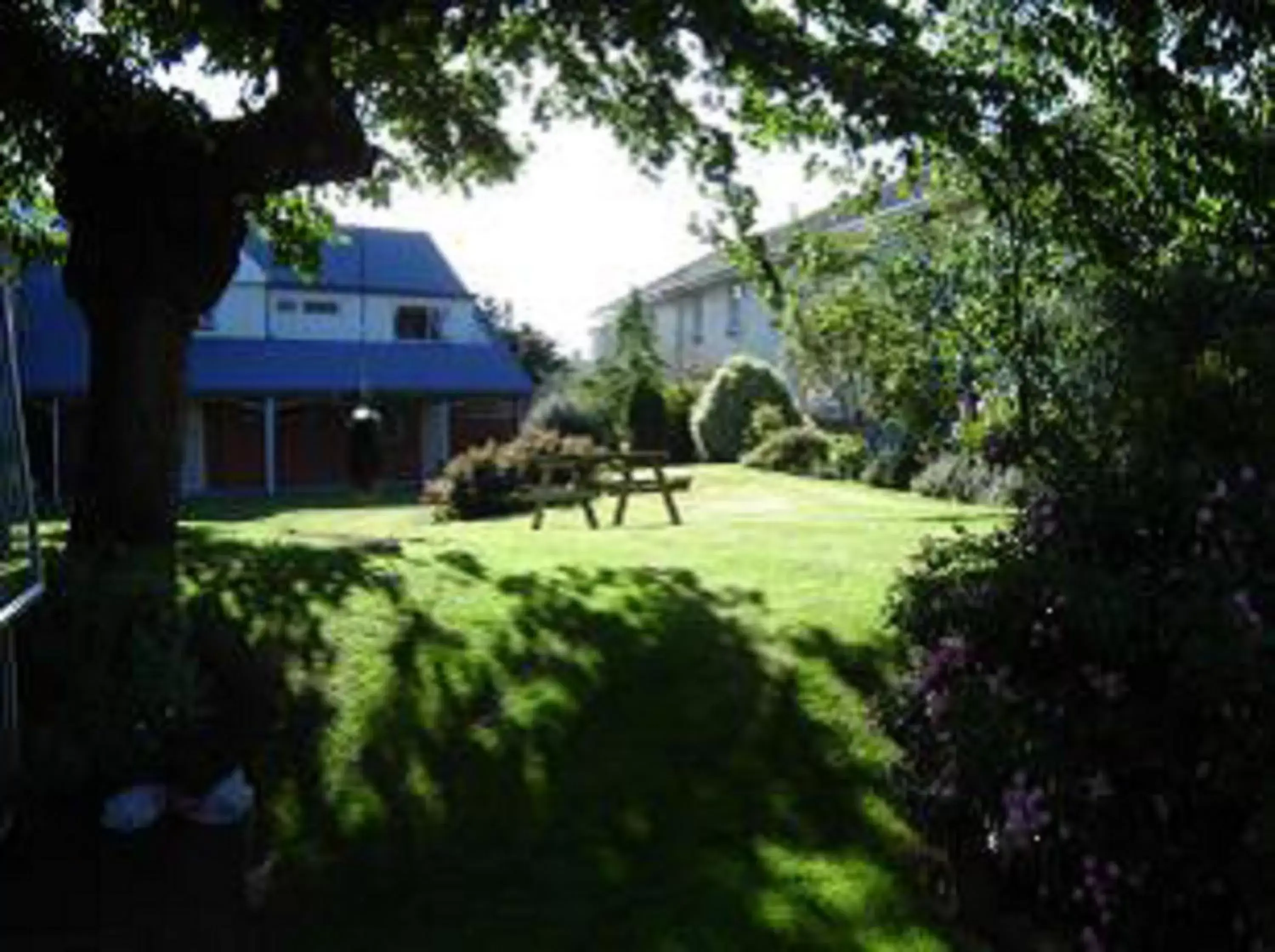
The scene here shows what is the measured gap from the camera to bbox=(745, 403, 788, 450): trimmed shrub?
35344mm

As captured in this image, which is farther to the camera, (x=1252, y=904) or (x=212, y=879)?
(x=212, y=879)

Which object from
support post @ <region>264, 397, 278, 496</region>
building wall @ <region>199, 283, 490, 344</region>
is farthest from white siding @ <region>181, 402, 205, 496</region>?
building wall @ <region>199, 283, 490, 344</region>

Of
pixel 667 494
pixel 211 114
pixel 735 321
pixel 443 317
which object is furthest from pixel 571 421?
pixel 211 114

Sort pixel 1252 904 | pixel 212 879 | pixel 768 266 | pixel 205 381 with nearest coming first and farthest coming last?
pixel 1252 904 < pixel 212 879 < pixel 768 266 < pixel 205 381

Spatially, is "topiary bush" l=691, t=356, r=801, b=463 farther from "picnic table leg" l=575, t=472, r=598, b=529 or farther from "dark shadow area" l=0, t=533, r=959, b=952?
"dark shadow area" l=0, t=533, r=959, b=952

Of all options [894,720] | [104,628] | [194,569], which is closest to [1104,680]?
[894,720]

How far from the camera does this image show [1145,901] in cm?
517

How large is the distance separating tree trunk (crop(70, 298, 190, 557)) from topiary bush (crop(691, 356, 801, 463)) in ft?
85.2

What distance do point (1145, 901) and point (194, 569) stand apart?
739 centimetres

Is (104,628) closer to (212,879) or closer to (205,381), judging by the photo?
(212,879)

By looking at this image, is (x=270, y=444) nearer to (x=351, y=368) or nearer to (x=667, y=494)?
(x=351, y=368)

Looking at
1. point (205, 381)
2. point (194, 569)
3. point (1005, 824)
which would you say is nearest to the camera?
point (1005, 824)

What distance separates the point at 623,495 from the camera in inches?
791

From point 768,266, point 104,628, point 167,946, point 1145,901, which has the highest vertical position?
point 768,266
